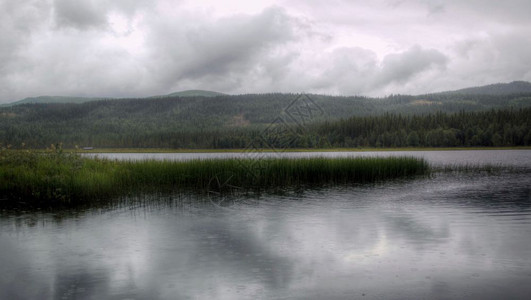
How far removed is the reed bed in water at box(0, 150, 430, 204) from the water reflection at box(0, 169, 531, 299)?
3422 mm

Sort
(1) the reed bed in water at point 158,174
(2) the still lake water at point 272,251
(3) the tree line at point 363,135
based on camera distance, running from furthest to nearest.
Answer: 1. (3) the tree line at point 363,135
2. (1) the reed bed in water at point 158,174
3. (2) the still lake water at point 272,251

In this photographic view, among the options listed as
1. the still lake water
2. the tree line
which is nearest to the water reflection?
the still lake water

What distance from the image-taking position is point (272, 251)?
12.3 m

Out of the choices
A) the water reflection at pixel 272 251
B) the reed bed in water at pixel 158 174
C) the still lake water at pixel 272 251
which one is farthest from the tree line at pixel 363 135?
the water reflection at pixel 272 251

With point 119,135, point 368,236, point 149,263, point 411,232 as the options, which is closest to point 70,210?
point 149,263

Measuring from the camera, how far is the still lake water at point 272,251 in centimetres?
916

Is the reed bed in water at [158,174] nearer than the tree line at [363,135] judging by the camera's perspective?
Yes

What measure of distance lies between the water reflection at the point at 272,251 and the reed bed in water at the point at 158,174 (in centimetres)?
342

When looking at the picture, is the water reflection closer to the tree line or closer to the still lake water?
the still lake water

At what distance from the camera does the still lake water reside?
916 cm

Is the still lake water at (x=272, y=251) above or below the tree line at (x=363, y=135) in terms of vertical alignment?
below

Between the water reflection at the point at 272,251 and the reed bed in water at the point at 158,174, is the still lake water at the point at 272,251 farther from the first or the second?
the reed bed in water at the point at 158,174

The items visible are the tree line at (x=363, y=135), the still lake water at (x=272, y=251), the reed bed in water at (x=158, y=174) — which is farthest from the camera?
the tree line at (x=363, y=135)

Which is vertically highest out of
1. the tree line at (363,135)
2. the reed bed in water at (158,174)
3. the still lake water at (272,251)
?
Result: the tree line at (363,135)
